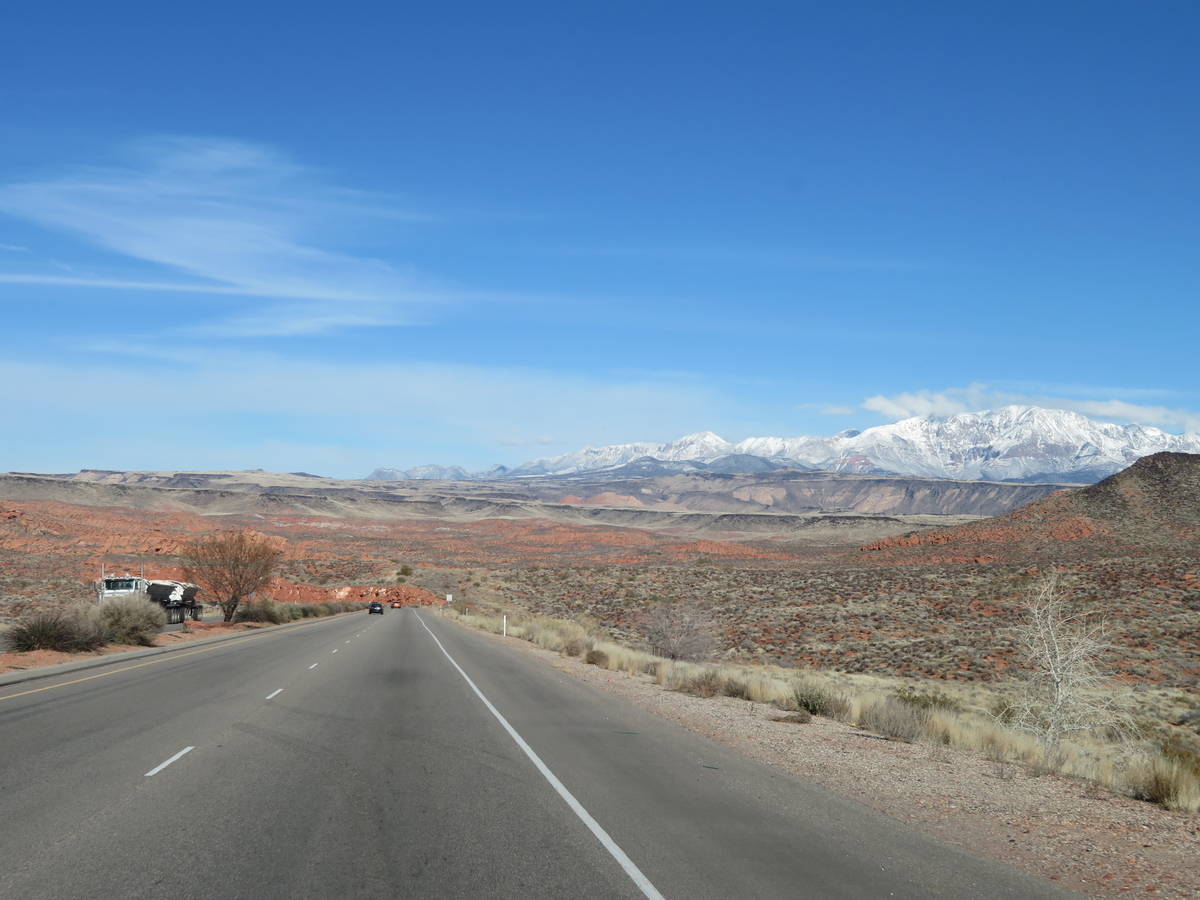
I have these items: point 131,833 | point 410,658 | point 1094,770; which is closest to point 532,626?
point 410,658

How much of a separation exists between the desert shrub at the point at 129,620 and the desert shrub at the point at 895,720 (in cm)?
2555

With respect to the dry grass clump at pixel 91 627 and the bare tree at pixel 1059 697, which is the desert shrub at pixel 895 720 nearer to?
the bare tree at pixel 1059 697

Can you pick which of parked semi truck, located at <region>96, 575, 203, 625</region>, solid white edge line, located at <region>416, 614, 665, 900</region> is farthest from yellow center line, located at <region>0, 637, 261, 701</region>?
parked semi truck, located at <region>96, 575, 203, 625</region>

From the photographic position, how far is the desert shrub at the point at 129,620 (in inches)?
1178

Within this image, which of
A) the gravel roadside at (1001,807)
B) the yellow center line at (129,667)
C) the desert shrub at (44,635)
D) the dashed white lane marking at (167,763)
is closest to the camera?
the gravel roadside at (1001,807)

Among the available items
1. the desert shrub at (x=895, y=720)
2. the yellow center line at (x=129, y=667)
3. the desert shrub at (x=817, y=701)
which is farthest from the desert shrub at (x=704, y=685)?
the yellow center line at (x=129, y=667)

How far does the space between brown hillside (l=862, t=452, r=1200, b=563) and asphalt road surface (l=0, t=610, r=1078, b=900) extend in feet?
169

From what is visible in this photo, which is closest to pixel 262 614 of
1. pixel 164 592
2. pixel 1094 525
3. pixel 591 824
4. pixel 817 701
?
pixel 164 592

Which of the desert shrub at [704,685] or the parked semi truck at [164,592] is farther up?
the desert shrub at [704,685]

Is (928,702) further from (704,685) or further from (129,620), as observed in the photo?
(129,620)

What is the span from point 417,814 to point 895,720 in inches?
364

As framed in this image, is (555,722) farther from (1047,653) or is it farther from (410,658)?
(410,658)

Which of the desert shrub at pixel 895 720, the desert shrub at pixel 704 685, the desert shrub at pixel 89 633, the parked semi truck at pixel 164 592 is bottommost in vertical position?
the parked semi truck at pixel 164 592

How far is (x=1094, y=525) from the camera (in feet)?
231
